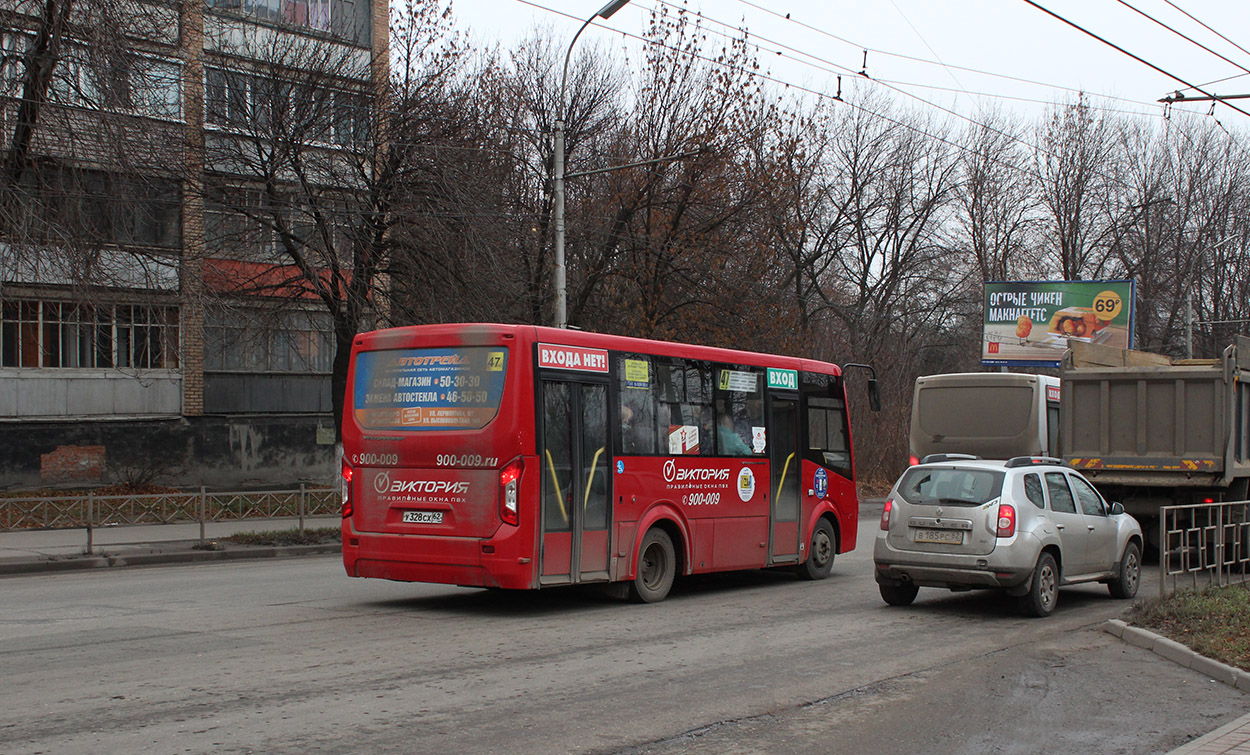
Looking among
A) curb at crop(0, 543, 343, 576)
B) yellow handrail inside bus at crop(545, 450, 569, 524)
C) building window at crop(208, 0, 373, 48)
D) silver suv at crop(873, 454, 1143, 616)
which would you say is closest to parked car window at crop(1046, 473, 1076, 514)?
silver suv at crop(873, 454, 1143, 616)

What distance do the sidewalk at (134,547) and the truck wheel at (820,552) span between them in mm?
8544

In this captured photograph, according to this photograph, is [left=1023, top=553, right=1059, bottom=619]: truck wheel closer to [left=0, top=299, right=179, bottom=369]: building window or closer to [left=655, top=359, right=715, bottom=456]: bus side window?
[left=655, top=359, right=715, bottom=456]: bus side window

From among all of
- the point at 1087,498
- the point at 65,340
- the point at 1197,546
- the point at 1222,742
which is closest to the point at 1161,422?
the point at 1197,546

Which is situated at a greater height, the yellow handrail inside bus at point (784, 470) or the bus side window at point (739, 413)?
the bus side window at point (739, 413)

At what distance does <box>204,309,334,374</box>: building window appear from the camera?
79.6ft

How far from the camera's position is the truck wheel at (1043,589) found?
37.4 ft

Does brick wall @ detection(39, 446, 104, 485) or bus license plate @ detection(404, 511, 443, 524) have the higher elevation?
bus license plate @ detection(404, 511, 443, 524)

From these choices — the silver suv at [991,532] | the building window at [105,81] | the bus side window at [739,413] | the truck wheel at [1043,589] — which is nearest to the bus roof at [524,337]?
the bus side window at [739,413]

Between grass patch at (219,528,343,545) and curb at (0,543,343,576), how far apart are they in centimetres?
29

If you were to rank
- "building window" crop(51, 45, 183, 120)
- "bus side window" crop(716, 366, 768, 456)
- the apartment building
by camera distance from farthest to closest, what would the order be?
the apartment building, "building window" crop(51, 45, 183, 120), "bus side window" crop(716, 366, 768, 456)

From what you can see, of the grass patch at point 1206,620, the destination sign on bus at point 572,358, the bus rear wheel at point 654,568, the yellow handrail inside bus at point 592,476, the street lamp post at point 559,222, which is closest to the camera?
the grass patch at point 1206,620

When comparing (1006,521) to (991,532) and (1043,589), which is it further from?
(1043,589)

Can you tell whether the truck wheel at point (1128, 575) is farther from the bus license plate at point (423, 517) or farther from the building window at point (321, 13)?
the building window at point (321, 13)

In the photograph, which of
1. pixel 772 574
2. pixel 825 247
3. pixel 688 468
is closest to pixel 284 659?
pixel 688 468
